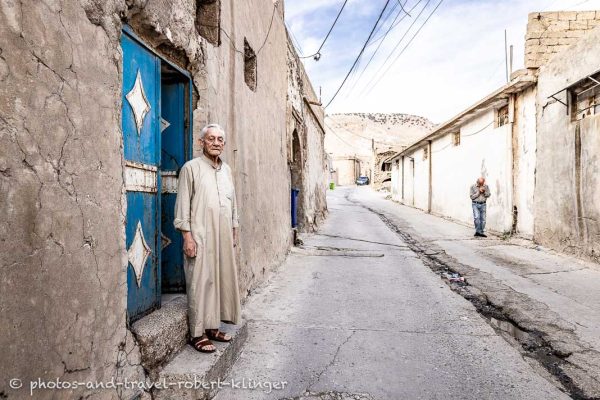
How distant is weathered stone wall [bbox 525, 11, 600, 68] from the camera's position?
834 cm

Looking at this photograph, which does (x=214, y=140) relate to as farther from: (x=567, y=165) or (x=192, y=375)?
(x=567, y=165)

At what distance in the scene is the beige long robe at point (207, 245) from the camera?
2369mm

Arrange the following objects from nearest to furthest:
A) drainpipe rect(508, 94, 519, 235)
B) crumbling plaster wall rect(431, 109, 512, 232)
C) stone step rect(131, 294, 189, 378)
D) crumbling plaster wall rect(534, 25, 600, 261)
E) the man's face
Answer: stone step rect(131, 294, 189, 378) → the man's face → crumbling plaster wall rect(534, 25, 600, 261) → drainpipe rect(508, 94, 519, 235) → crumbling plaster wall rect(431, 109, 512, 232)

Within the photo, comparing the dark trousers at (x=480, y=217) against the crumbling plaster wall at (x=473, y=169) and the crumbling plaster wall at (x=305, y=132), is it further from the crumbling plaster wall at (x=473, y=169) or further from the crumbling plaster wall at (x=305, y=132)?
the crumbling plaster wall at (x=305, y=132)

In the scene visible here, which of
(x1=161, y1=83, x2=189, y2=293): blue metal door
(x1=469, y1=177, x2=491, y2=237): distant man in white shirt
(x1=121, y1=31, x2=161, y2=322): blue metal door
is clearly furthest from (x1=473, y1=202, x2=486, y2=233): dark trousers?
(x1=121, y1=31, x2=161, y2=322): blue metal door

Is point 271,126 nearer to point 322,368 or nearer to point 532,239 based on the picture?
point 322,368

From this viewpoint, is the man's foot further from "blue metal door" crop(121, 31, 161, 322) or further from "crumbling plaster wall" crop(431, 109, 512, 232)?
"crumbling plaster wall" crop(431, 109, 512, 232)

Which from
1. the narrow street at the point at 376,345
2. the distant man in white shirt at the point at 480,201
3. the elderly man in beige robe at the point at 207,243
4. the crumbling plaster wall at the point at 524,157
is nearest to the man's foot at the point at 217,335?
the elderly man in beige robe at the point at 207,243

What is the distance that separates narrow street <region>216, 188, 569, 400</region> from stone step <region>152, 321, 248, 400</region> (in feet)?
0.52

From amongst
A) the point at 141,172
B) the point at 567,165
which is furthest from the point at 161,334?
the point at 567,165

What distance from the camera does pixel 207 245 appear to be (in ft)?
7.91

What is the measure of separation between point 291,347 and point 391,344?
822mm

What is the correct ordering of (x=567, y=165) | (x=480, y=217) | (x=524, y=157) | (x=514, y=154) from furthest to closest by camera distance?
(x=480, y=217)
(x=514, y=154)
(x=524, y=157)
(x=567, y=165)

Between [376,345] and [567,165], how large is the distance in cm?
625
